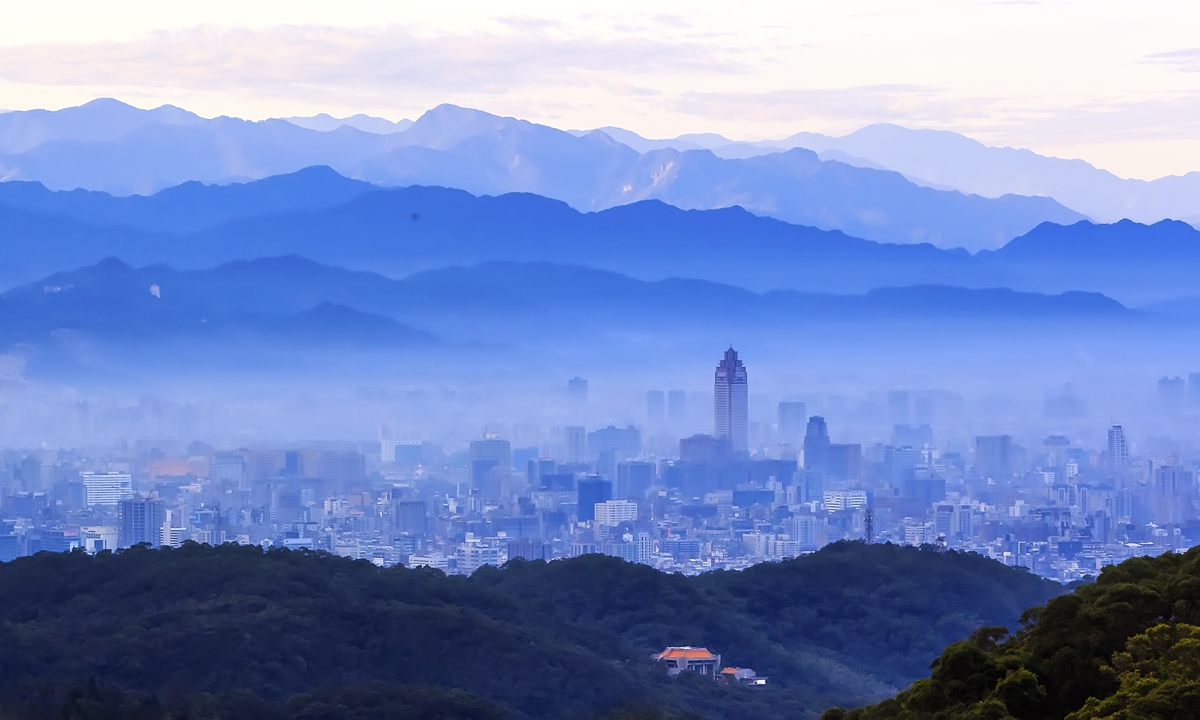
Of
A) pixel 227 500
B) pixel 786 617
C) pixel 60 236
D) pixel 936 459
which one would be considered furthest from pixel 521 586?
pixel 60 236

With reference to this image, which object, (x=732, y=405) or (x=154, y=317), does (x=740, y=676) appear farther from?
(x=154, y=317)

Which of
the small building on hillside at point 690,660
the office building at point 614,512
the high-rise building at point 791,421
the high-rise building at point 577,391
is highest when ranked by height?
the high-rise building at point 577,391

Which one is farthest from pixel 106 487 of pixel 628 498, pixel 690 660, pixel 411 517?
pixel 690 660

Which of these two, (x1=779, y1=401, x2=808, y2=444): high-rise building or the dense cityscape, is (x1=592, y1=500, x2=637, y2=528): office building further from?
(x1=779, y1=401, x2=808, y2=444): high-rise building

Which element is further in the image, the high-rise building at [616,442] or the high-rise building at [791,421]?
the high-rise building at [791,421]

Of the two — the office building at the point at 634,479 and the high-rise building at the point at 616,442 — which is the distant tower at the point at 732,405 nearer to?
the high-rise building at the point at 616,442

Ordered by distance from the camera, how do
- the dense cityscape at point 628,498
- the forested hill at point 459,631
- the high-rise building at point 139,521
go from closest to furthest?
the forested hill at point 459,631 → the high-rise building at point 139,521 → the dense cityscape at point 628,498

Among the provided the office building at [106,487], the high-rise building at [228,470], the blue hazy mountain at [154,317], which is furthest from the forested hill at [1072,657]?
the blue hazy mountain at [154,317]
